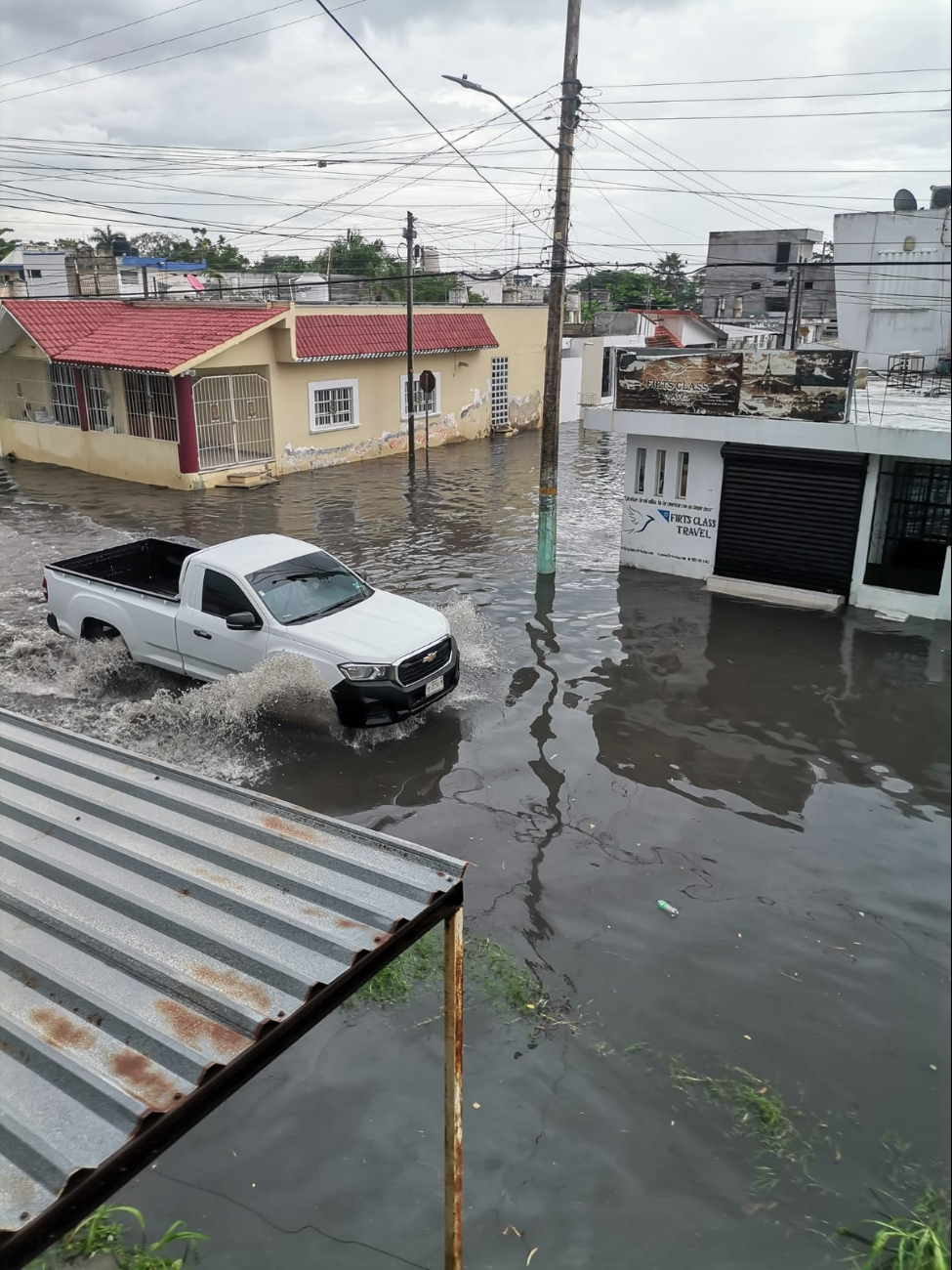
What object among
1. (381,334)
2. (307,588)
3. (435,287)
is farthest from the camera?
(435,287)

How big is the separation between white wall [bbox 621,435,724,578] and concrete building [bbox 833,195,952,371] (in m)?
2.92

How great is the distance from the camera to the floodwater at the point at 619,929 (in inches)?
175

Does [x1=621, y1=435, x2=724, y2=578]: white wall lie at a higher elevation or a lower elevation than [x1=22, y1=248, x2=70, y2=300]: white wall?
lower

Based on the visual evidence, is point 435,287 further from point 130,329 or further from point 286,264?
point 130,329

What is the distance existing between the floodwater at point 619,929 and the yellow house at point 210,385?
10.2 metres

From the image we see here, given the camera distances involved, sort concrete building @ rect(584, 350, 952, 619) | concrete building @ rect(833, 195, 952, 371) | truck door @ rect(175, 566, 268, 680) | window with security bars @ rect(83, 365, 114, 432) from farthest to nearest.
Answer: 1. window with security bars @ rect(83, 365, 114, 432)
2. concrete building @ rect(584, 350, 952, 619)
3. truck door @ rect(175, 566, 268, 680)
4. concrete building @ rect(833, 195, 952, 371)

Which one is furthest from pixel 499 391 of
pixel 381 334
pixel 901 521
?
pixel 901 521

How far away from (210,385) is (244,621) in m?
16.8

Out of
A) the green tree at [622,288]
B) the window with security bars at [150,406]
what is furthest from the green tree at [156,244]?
the window with security bars at [150,406]

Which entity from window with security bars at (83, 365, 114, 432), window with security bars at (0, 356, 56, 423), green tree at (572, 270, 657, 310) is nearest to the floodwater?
window with security bars at (83, 365, 114, 432)

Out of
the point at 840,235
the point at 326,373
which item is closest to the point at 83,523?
the point at 326,373

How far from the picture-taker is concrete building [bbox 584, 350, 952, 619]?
43.0ft

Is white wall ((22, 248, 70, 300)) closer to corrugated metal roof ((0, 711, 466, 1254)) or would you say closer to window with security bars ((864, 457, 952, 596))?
window with security bars ((864, 457, 952, 596))

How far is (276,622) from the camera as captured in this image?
961cm
